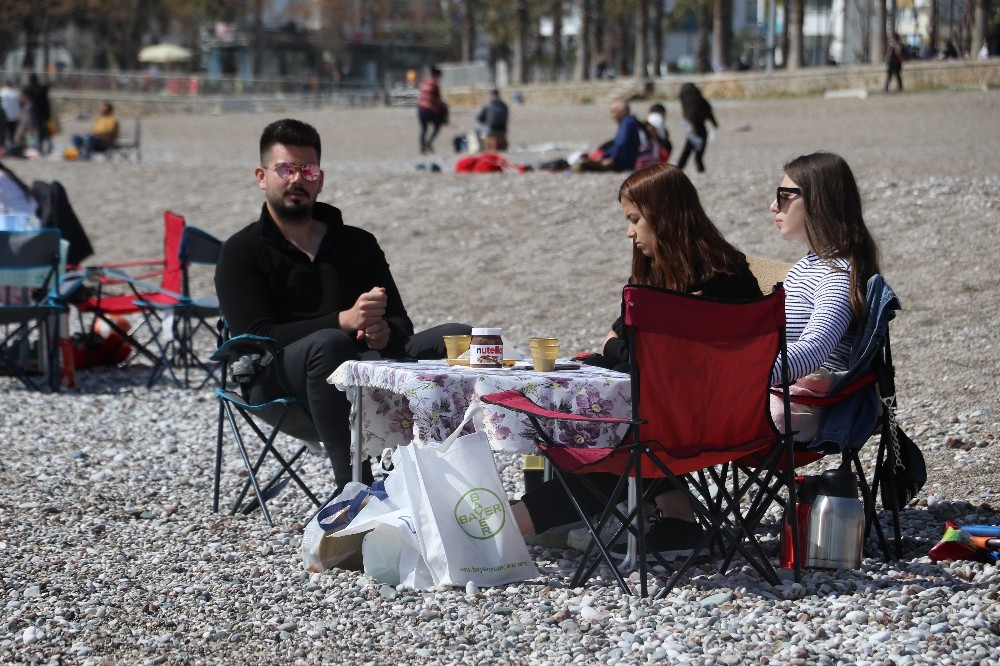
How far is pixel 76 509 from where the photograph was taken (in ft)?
17.7

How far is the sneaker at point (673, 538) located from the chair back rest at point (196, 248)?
4.64 m

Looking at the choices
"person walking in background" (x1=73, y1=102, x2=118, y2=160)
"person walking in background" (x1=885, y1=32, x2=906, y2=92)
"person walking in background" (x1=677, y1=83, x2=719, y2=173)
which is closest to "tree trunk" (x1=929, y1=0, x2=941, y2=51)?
"person walking in background" (x1=885, y1=32, x2=906, y2=92)

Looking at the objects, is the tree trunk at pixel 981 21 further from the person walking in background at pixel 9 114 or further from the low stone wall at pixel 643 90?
the person walking in background at pixel 9 114

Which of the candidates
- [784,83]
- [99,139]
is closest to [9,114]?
[99,139]

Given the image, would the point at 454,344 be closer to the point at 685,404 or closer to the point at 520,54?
the point at 685,404

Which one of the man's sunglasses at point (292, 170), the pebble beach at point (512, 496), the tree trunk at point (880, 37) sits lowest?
the pebble beach at point (512, 496)

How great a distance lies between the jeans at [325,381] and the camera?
461cm

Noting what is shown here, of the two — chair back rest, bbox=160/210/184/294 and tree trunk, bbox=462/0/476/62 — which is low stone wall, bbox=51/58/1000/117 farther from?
chair back rest, bbox=160/210/184/294

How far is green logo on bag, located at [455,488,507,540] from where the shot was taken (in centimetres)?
412

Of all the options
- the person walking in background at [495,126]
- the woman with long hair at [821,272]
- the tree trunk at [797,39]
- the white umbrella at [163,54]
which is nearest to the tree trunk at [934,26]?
the tree trunk at [797,39]

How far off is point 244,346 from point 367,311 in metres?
0.49

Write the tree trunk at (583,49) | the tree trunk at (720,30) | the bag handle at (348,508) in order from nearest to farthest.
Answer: the bag handle at (348,508) → the tree trunk at (720,30) → the tree trunk at (583,49)

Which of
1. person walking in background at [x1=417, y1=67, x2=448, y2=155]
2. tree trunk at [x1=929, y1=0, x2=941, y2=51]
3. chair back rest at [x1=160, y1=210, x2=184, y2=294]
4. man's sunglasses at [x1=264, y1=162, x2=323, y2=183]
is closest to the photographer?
man's sunglasses at [x1=264, y1=162, x2=323, y2=183]

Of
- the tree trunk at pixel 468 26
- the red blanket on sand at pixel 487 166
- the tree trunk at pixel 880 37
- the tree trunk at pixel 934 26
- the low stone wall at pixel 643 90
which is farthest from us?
the tree trunk at pixel 468 26
